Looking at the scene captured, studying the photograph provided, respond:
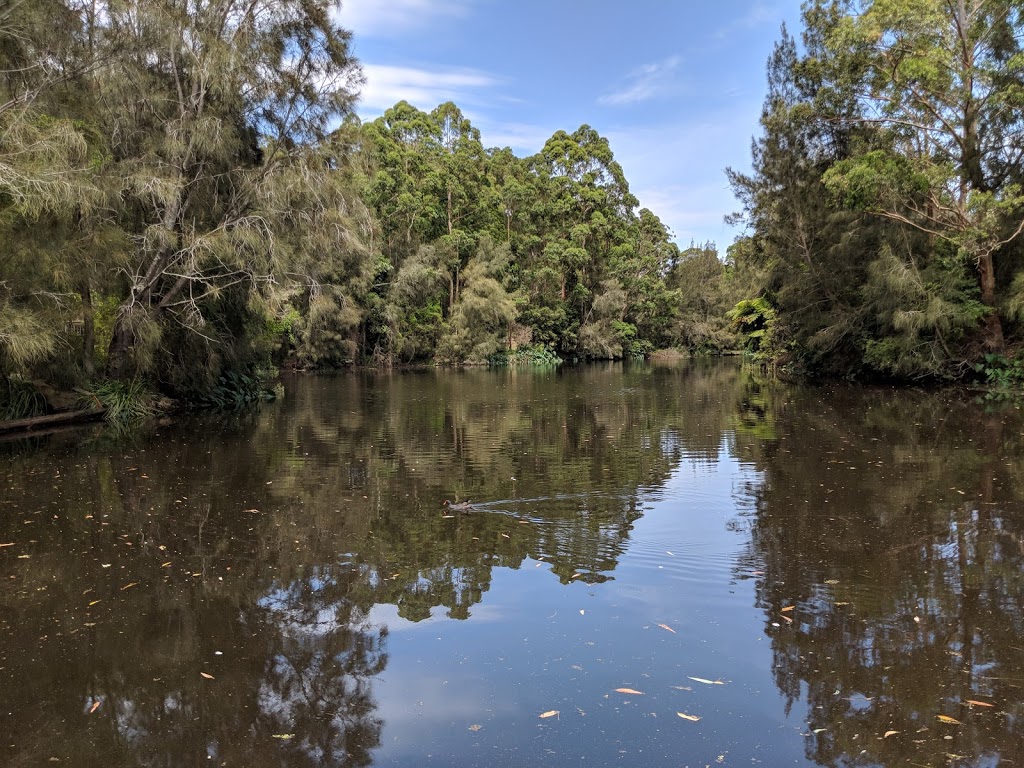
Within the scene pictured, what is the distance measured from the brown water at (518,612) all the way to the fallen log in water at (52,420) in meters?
4.25

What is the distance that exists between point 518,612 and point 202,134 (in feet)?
47.6

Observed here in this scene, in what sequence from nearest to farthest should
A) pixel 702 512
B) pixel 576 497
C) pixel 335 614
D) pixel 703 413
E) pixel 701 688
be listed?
pixel 701 688 → pixel 335 614 → pixel 702 512 → pixel 576 497 → pixel 703 413

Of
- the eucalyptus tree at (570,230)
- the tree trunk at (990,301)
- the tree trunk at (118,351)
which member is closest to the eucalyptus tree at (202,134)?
the tree trunk at (118,351)

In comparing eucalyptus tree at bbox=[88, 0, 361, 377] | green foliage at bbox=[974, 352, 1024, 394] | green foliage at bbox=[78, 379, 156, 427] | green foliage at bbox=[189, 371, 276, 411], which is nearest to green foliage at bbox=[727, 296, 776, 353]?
green foliage at bbox=[974, 352, 1024, 394]

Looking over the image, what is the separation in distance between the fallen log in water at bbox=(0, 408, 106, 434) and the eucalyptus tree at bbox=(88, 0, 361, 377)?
4.42ft

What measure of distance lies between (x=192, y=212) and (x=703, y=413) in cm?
1361

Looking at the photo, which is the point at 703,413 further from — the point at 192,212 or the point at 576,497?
the point at 192,212

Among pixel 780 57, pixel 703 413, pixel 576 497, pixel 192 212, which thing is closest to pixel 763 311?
pixel 780 57

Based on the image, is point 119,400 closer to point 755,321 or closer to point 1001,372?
point 1001,372

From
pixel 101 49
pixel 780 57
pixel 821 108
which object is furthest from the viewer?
pixel 780 57

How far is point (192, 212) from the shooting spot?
55.2ft

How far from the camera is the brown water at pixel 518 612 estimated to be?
3.39 m

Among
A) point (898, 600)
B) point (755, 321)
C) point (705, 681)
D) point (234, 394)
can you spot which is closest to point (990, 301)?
point (898, 600)

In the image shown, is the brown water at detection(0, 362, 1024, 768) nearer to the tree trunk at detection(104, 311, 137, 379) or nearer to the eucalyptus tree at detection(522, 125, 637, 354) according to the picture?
the tree trunk at detection(104, 311, 137, 379)
